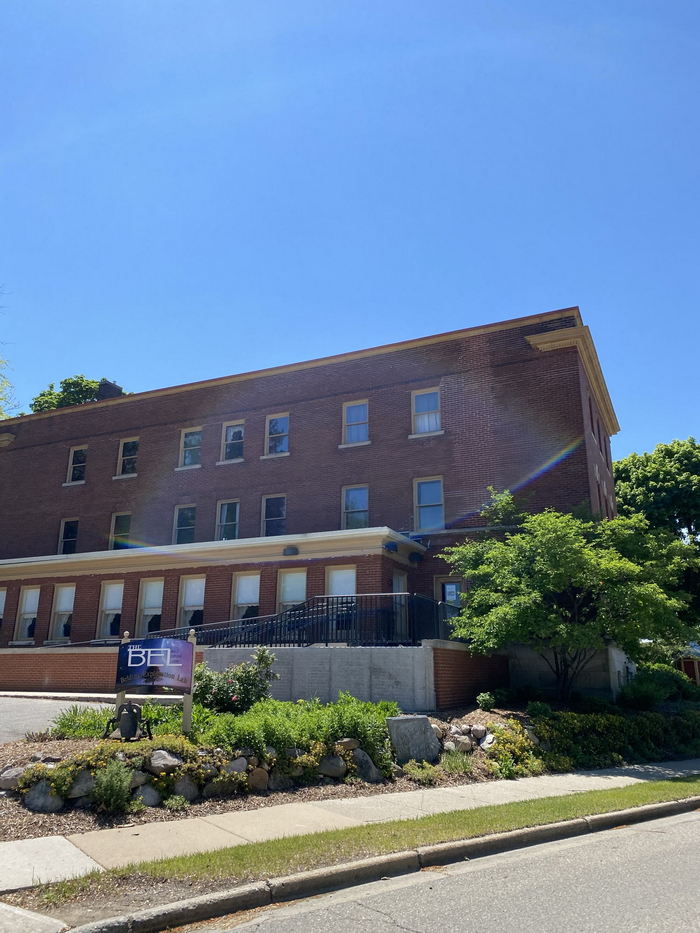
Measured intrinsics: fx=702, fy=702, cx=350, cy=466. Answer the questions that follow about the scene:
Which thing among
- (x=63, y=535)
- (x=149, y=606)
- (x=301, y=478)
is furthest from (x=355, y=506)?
(x=63, y=535)

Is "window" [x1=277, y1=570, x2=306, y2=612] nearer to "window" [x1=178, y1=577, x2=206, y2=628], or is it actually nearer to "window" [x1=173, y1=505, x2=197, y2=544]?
"window" [x1=178, y1=577, x2=206, y2=628]

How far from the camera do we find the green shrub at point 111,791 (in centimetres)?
818

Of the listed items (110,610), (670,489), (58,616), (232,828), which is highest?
(670,489)

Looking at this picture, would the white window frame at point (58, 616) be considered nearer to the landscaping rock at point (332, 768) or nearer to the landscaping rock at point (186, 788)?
the landscaping rock at point (332, 768)

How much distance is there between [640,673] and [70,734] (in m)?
19.5

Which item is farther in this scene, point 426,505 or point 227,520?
point 227,520

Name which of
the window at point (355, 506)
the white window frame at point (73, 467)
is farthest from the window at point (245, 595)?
the white window frame at point (73, 467)

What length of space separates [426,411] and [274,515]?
696cm

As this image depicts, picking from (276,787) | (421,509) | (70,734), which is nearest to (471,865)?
(276,787)

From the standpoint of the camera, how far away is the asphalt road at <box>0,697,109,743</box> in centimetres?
1221

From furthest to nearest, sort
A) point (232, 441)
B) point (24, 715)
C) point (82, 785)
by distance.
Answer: point (232, 441) → point (24, 715) → point (82, 785)

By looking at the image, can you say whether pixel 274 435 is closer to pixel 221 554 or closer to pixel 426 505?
pixel 221 554

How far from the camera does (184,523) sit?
92.7 feet

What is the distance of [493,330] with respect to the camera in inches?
979
